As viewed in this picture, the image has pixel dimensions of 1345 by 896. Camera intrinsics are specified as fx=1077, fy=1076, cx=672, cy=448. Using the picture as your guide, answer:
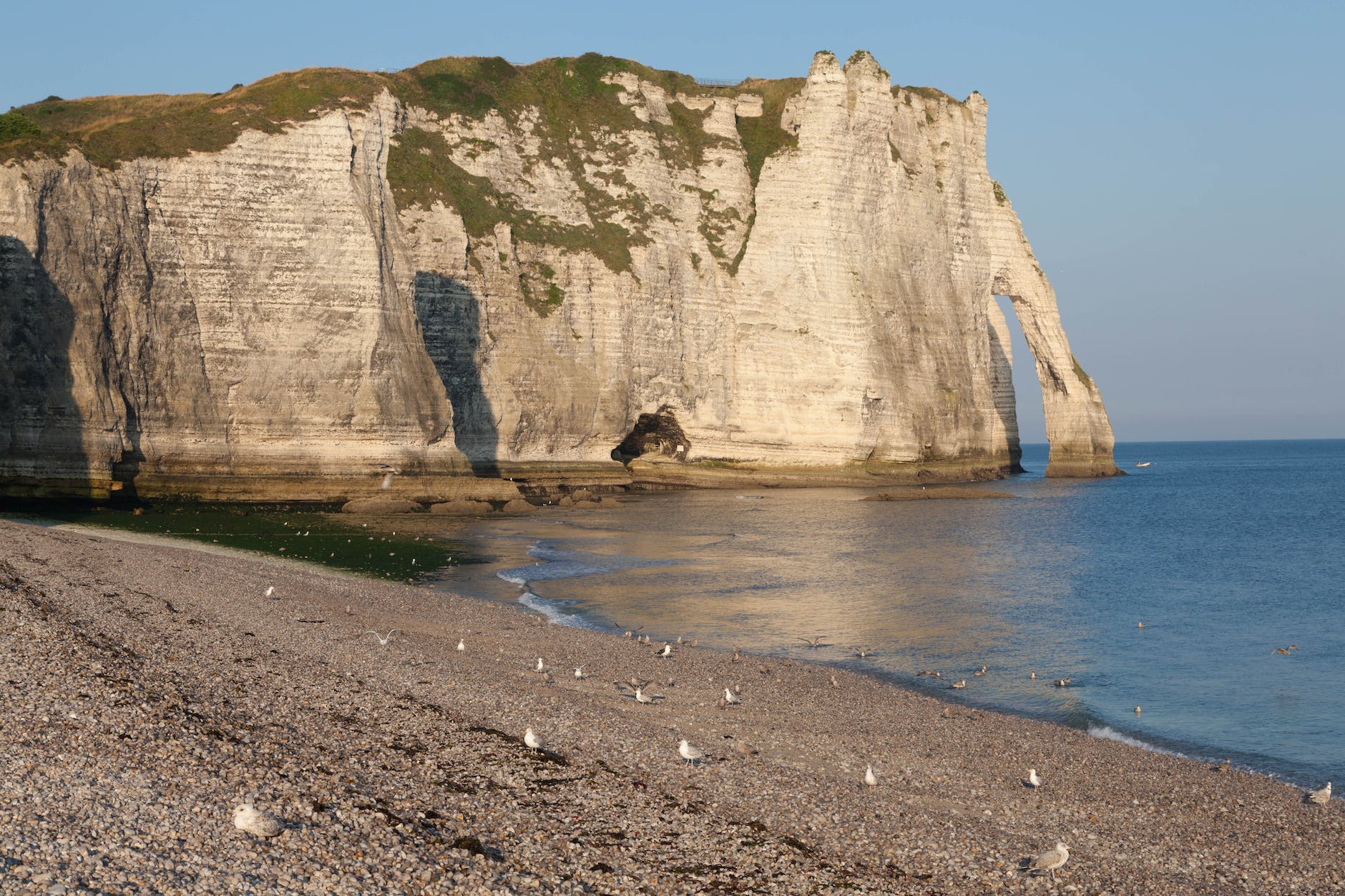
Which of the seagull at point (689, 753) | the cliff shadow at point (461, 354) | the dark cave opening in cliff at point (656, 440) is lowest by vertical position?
the seagull at point (689, 753)

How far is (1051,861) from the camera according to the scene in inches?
320

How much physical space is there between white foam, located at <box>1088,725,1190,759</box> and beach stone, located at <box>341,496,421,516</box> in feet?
101

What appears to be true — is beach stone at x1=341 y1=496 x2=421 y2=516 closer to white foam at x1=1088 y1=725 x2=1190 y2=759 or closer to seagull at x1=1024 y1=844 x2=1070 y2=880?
white foam at x1=1088 y1=725 x2=1190 y2=759

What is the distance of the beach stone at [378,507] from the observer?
134 feet

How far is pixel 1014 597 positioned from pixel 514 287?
3599cm

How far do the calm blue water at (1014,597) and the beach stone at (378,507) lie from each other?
4469 mm

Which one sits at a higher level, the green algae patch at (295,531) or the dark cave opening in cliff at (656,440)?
the dark cave opening in cliff at (656,440)

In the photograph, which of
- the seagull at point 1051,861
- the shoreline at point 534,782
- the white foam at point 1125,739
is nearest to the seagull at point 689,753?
the shoreline at point 534,782

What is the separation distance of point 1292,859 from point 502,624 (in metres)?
12.9

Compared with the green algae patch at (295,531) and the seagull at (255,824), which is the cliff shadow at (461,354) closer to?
the green algae patch at (295,531)

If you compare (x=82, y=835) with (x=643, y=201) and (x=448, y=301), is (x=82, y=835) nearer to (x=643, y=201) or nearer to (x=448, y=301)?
(x=448, y=301)

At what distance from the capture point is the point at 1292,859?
9195 millimetres

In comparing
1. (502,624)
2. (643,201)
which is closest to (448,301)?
(643,201)

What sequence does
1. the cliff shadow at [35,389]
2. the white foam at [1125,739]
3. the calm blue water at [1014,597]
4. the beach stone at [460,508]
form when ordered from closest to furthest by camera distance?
the white foam at [1125,739] < the calm blue water at [1014,597] < the cliff shadow at [35,389] < the beach stone at [460,508]
